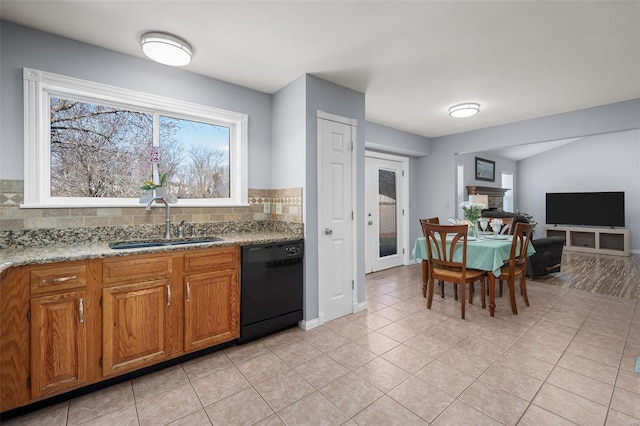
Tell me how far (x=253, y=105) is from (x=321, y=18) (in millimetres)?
1358

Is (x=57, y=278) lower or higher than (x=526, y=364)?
higher

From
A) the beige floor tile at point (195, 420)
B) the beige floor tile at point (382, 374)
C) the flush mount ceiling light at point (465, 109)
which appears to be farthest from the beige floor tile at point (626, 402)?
the flush mount ceiling light at point (465, 109)

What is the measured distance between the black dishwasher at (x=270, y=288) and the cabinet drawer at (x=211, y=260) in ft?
0.33

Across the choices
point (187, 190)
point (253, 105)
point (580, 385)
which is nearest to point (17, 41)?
point (187, 190)

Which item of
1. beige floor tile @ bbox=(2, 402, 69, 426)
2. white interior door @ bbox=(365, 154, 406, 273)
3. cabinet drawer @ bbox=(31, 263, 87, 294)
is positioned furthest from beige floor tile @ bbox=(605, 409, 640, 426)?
white interior door @ bbox=(365, 154, 406, 273)

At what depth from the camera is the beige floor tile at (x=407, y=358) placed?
84.9 inches

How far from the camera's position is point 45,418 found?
65.9 inches

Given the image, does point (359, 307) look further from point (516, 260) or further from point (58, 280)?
point (58, 280)

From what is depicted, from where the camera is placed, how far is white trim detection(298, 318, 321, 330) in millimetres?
2818

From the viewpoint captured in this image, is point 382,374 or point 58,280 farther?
point 382,374

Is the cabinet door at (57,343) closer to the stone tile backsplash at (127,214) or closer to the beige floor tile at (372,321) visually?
the stone tile backsplash at (127,214)

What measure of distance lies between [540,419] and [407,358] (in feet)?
2.78

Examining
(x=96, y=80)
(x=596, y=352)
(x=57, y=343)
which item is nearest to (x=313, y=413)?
(x=57, y=343)

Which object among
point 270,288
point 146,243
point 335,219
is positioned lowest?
point 270,288
